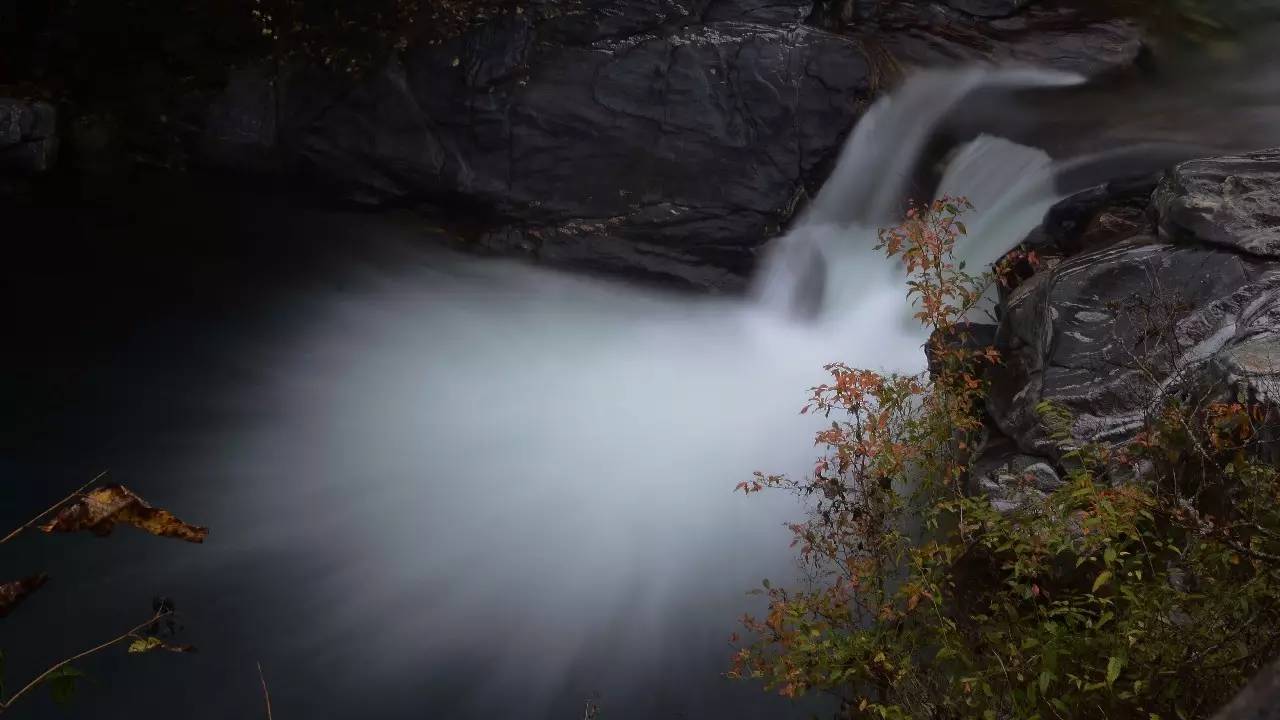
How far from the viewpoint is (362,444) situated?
6.27m

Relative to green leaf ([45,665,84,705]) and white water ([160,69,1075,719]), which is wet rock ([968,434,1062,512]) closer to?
white water ([160,69,1075,719])

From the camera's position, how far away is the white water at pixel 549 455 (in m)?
4.92

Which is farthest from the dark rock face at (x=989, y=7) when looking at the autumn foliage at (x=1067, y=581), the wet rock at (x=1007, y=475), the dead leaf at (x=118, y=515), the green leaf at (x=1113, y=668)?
the dead leaf at (x=118, y=515)

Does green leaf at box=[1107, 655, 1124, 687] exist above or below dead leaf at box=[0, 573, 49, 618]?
below

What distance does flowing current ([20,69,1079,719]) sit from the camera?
4820mm

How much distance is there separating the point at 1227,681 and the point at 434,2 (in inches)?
311

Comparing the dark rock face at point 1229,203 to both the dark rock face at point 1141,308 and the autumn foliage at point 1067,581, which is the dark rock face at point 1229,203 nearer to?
the dark rock face at point 1141,308

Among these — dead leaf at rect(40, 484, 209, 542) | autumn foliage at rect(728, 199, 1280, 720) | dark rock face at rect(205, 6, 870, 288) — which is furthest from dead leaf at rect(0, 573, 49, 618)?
dark rock face at rect(205, 6, 870, 288)

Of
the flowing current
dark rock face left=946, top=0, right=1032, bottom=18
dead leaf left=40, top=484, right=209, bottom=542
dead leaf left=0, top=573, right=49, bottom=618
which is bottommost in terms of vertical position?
the flowing current

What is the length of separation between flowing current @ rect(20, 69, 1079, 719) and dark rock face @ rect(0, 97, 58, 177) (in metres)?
2.94

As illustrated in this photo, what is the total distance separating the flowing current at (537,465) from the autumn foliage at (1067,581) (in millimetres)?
1383

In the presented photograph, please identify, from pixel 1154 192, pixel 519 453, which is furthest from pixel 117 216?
pixel 1154 192

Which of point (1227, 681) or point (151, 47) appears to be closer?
point (1227, 681)

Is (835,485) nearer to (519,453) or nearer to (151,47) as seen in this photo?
(519,453)
